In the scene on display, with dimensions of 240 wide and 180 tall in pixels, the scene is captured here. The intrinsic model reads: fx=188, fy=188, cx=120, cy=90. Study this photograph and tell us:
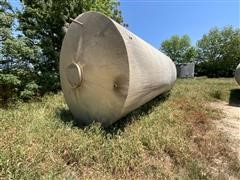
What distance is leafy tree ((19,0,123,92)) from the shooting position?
21.6ft

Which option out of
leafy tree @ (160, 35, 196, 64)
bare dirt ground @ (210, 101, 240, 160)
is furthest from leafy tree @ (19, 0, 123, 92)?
leafy tree @ (160, 35, 196, 64)

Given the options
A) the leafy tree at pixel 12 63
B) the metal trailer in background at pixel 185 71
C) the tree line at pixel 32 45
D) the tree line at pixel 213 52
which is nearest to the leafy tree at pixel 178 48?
the tree line at pixel 213 52

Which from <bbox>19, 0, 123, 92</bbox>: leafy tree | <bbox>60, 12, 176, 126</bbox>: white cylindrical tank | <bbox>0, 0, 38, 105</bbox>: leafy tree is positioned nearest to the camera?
<bbox>60, 12, 176, 126</bbox>: white cylindrical tank

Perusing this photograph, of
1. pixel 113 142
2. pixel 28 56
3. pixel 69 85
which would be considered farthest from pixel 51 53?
pixel 113 142

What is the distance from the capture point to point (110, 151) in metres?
2.60

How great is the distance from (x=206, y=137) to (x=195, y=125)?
65cm

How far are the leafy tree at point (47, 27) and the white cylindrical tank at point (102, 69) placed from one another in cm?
318

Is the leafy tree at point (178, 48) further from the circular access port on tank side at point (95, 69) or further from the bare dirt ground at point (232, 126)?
the circular access port on tank side at point (95, 69)

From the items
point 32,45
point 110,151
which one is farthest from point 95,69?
point 32,45

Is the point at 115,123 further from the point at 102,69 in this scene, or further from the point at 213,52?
the point at 213,52

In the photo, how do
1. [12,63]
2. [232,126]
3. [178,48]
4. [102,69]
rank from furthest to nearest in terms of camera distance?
[178,48] < [12,63] < [232,126] < [102,69]

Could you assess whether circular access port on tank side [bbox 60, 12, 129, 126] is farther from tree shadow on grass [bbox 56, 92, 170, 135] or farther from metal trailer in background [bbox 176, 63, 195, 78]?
metal trailer in background [bbox 176, 63, 195, 78]

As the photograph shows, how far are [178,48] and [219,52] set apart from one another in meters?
9.91

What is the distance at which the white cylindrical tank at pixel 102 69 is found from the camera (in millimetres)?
2880
